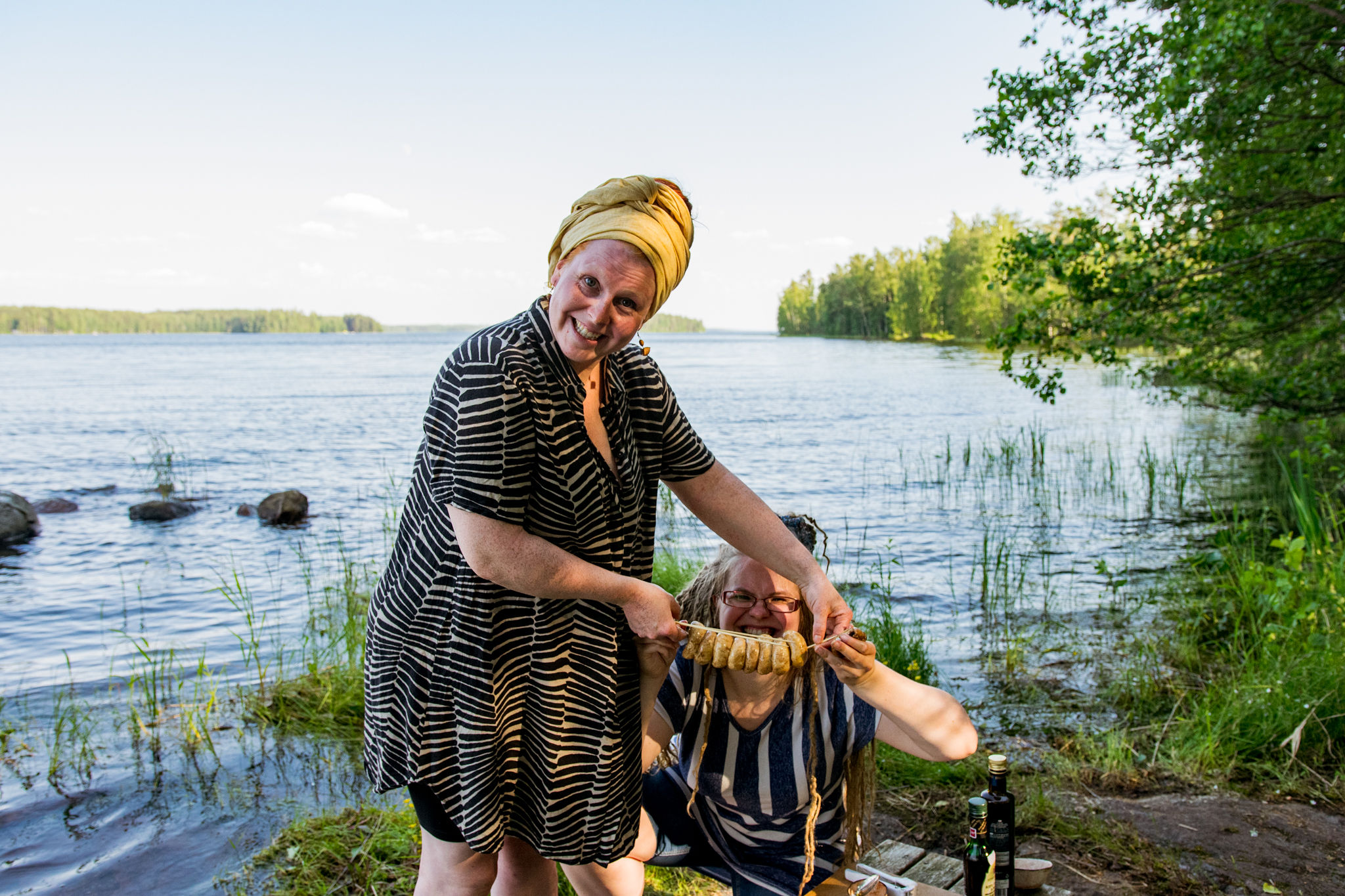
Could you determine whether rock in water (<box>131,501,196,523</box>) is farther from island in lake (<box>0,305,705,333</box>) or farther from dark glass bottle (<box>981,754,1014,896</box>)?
island in lake (<box>0,305,705,333</box>)

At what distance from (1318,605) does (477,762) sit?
16.7 ft

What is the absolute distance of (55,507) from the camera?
46.9ft

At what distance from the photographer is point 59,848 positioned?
14.5 ft

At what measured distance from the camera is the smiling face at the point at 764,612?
2555mm

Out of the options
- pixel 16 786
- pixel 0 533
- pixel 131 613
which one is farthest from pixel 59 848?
pixel 0 533

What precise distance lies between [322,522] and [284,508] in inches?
27.0

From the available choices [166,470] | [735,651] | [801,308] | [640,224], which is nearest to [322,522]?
[166,470]

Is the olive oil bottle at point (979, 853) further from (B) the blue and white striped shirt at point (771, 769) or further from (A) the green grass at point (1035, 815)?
(A) the green grass at point (1035, 815)

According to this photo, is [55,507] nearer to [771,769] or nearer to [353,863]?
[353,863]

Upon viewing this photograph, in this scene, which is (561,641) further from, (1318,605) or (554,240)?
(1318,605)

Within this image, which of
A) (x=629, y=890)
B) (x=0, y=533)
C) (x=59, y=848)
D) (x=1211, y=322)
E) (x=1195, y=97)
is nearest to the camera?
(x=629, y=890)

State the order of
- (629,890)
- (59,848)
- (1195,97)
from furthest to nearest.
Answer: (1195,97), (59,848), (629,890)

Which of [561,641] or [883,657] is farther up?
[561,641]

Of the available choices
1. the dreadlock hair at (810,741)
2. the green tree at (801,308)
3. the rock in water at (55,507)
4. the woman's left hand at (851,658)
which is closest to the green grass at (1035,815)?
the dreadlock hair at (810,741)
